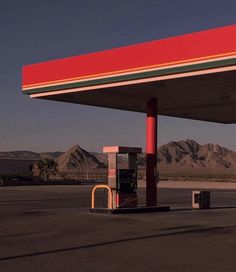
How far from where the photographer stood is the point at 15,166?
6719 centimetres

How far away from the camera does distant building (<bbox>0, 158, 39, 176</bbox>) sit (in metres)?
66.2

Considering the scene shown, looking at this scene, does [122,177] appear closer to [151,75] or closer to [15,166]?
[151,75]

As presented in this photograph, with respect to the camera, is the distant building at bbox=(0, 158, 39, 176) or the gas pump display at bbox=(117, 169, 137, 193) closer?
the gas pump display at bbox=(117, 169, 137, 193)

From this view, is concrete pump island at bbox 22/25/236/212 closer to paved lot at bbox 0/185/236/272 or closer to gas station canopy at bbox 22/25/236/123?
gas station canopy at bbox 22/25/236/123

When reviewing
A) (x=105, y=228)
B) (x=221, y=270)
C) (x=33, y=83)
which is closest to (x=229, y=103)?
(x=33, y=83)

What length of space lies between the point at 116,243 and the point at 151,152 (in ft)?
33.2

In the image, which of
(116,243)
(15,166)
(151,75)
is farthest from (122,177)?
(15,166)

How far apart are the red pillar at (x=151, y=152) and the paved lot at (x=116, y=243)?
2978mm

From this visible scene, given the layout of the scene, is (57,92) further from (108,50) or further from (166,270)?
(166,270)

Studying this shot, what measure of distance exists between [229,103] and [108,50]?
6865 mm

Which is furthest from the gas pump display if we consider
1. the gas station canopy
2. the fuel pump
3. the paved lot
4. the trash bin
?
the trash bin

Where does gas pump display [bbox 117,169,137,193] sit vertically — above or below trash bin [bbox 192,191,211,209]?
above

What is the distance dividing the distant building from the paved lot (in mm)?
47079

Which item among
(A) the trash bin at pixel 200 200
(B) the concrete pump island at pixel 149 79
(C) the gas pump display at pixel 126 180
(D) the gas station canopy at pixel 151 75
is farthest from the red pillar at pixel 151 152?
(A) the trash bin at pixel 200 200
